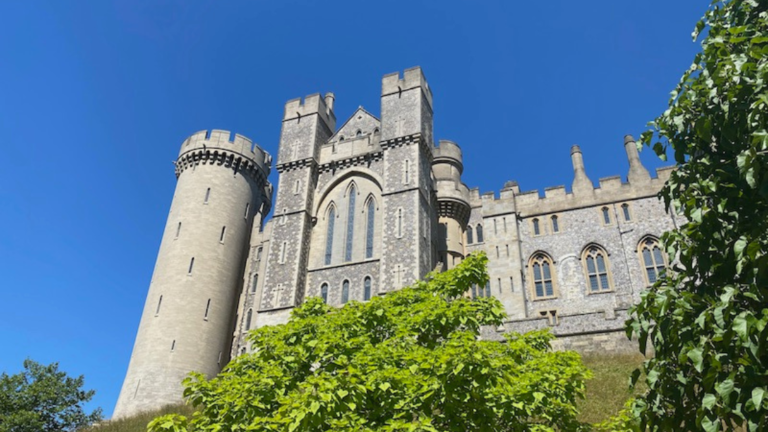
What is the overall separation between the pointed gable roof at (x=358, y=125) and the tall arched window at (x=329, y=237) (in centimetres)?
559

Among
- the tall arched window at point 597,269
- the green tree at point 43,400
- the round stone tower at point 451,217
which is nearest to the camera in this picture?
the green tree at point 43,400

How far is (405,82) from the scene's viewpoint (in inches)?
1310

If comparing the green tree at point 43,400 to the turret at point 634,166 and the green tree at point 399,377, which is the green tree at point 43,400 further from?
the turret at point 634,166

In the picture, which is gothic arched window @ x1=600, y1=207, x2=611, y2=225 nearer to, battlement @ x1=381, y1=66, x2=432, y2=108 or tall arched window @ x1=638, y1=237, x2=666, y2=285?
tall arched window @ x1=638, y1=237, x2=666, y2=285

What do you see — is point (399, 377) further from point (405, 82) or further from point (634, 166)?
point (634, 166)

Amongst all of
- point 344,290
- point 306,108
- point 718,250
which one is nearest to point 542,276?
point 344,290

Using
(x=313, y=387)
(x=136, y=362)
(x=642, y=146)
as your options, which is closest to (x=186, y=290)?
(x=136, y=362)

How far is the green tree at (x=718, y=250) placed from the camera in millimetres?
4852

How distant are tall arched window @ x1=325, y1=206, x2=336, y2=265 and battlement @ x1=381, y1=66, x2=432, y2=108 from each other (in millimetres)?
7904

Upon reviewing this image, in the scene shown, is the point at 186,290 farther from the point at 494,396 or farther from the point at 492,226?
the point at 494,396

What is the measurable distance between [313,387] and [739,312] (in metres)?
5.59

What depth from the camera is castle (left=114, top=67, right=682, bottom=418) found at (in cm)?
2919

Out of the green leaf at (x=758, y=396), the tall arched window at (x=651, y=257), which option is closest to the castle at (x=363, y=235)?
the tall arched window at (x=651, y=257)

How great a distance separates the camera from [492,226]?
34.6 metres
